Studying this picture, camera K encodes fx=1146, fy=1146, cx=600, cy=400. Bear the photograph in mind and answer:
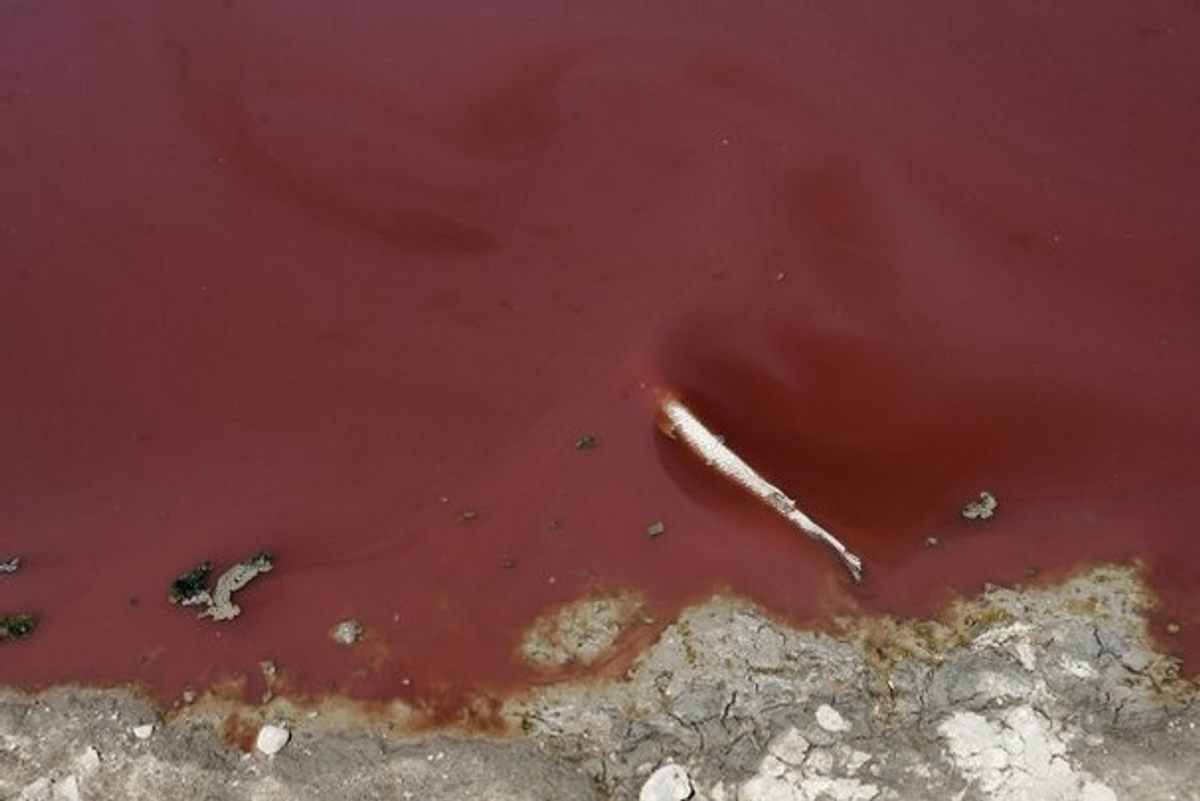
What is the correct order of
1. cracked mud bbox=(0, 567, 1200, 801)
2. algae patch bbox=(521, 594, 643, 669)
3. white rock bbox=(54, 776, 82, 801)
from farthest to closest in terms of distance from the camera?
algae patch bbox=(521, 594, 643, 669)
white rock bbox=(54, 776, 82, 801)
cracked mud bbox=(0, 567, 1200, 801)

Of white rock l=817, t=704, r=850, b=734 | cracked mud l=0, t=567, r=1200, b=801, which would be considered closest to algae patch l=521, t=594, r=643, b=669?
cracked mud l=0, t=567, r=1200, b=801

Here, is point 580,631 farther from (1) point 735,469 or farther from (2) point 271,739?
(2) point 271,739

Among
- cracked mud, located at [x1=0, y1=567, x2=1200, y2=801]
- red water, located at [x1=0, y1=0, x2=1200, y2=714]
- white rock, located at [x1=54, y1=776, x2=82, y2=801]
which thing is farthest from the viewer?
red water, located at [x1=0, y1=0, x2=1200, y2=714]

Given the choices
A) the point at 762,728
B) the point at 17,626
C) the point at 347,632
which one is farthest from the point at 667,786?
the point at 17,626

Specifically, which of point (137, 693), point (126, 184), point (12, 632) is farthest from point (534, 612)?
point (126, 184)

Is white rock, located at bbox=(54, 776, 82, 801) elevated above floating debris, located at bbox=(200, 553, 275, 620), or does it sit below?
below

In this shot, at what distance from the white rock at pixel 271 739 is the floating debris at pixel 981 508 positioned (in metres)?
2.65

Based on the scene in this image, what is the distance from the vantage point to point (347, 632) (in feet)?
14.1

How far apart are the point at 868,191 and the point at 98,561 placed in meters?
3.50

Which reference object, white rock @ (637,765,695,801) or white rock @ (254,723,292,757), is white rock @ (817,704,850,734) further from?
white rock @ (254,723,292,757)

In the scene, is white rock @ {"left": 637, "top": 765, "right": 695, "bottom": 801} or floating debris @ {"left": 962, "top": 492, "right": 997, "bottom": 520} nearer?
white rock @ {"left": 637, "top": 765, "right": 695, "bottom": 801}

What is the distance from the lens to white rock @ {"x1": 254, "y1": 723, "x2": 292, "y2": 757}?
4066mm

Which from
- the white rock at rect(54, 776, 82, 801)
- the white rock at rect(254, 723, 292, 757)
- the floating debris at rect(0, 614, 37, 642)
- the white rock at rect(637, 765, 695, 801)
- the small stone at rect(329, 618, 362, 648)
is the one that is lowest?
the white rock at rect(54, 776, 82, 801)

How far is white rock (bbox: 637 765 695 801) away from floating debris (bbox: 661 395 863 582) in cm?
99
